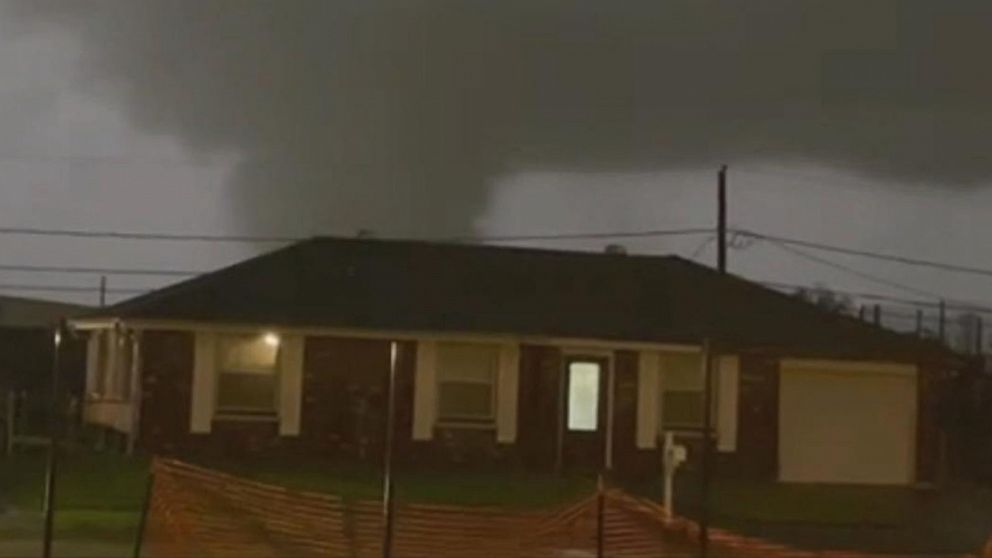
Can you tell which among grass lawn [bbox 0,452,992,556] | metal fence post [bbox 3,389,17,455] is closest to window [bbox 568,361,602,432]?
grass lawn [bbox 0,452,992,556]

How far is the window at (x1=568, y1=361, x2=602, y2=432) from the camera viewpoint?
37.6m

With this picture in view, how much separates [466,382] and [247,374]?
389 centimetres

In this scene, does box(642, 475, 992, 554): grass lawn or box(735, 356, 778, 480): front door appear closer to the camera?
box(642, 475, 992, 554): grass lawn

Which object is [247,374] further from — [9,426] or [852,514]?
[852,514]

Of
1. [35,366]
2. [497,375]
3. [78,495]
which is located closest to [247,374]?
[497,375]

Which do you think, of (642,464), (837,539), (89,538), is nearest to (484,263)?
(642,464)

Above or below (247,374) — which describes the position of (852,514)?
below

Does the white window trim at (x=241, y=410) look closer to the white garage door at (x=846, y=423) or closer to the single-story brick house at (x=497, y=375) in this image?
the single-story brick house at (x=497, y=375)

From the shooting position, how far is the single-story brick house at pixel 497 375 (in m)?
36.5

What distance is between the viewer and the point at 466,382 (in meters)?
37.3

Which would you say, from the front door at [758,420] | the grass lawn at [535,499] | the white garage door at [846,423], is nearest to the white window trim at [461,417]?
the grass lawn at [535,499]

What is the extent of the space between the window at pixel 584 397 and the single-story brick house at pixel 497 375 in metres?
0.03

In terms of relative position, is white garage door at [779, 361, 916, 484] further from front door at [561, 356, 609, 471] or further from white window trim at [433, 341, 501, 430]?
white window trim at [433, 341, 501, 430]

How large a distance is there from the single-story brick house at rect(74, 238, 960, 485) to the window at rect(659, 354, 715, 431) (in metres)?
0.04
